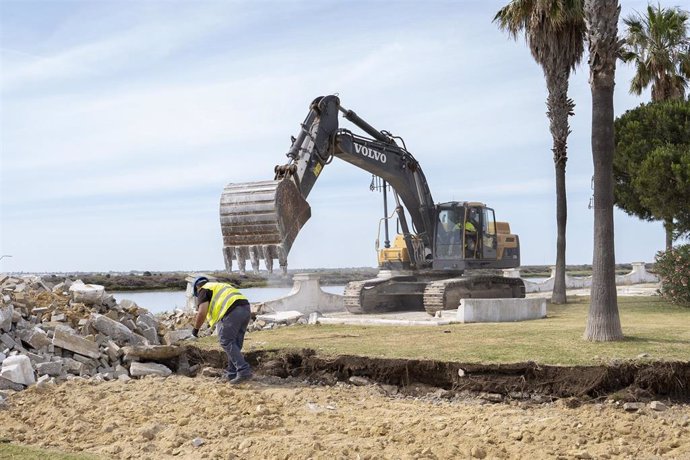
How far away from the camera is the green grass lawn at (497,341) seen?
10.7 m

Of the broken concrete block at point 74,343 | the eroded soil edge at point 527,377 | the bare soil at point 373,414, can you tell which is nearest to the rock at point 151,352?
the broken concrete block at point 74,343

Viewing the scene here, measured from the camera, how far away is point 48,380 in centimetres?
1102

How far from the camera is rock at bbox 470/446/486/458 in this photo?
784cm

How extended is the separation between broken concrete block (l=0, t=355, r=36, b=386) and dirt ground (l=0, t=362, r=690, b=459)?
1.14 feet

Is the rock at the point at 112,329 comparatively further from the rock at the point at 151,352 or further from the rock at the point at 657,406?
the rock at the point at 657,406

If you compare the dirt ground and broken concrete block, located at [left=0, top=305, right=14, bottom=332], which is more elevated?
broken concrete block, located at [left=0, top=305, right=14, bottom=332]

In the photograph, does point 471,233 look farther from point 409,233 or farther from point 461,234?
point 409,233

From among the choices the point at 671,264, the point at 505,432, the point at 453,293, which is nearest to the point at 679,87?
the point at 671,264

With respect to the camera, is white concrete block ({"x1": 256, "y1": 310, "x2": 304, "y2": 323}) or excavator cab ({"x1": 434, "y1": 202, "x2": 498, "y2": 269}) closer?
white concrete block ({"x1": 256, "y1": 310, "x2": 304, "y2": 323})

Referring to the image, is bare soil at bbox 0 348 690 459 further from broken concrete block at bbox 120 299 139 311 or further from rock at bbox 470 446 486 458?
broken concrete block at bbox 120 299 139 311

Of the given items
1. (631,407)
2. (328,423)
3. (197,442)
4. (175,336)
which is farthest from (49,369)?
(631,407)

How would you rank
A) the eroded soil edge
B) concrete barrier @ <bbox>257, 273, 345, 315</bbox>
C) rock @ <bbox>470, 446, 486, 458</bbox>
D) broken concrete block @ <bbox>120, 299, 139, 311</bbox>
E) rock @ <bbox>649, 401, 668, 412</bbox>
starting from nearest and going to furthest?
rock @ <bbox>470, 446, 486, 458</bbox>, rock @ <bbox>649, 401, 668, 412</bbox>, the eroded soil edge, broken concrete block @ <bbox>120, 299, 139, 311</bbox>, concrete barrier @ <bbox>257, 273, 345, 315</bbox>

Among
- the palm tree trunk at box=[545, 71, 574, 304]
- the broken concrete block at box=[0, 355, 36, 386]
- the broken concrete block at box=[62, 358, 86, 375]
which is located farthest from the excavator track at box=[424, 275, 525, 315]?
the broken concrete block at box=[0, 355, 36, 386]

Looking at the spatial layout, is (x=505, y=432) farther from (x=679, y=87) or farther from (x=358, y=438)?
(x=679, y=87)
